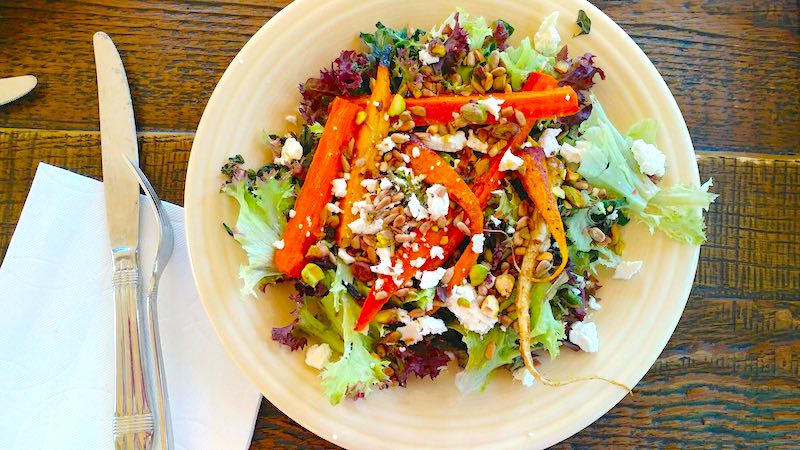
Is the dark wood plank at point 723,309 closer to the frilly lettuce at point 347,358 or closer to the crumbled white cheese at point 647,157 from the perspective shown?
the crumbled white cheese at point 647,157

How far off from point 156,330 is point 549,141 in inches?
44.1

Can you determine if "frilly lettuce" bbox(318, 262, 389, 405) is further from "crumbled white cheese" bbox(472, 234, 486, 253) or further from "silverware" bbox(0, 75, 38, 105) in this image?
"silverware" bbox(0, 75, 38, 105)

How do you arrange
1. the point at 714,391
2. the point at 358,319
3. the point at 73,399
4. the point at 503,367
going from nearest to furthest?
1. the point at 358,319
2. the point at 503,367
3. the point at 73,399
4. the point at 714,391

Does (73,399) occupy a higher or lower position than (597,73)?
lower

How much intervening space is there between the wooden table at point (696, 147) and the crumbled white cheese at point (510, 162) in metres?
0.71

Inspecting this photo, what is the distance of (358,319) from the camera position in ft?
4.72

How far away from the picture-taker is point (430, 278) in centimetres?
141

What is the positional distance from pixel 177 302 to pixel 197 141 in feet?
1.63

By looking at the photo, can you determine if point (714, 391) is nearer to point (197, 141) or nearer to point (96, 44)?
point (197, 141)

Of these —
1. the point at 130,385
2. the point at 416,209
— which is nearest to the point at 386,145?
the point at 416,209

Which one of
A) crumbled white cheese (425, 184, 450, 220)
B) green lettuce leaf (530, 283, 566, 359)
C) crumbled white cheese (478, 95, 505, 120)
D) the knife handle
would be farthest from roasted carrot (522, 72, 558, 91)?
the knife handle

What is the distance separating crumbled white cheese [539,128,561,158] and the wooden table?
576 millimetres

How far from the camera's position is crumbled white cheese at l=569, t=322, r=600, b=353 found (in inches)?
59.8

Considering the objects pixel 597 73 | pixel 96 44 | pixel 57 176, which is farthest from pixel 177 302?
pixel 597 73
